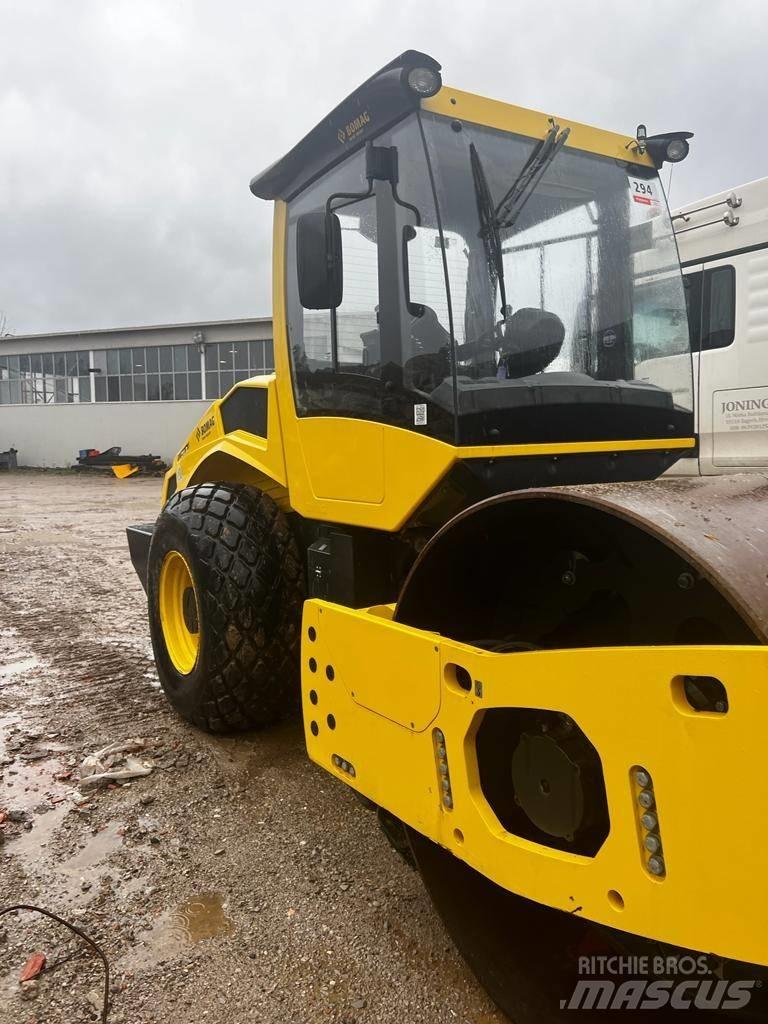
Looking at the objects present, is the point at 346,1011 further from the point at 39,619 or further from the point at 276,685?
the point at 39,619

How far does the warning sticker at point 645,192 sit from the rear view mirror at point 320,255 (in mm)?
1147

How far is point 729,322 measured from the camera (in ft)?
21.4

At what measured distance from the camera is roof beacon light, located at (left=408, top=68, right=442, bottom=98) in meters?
2.29

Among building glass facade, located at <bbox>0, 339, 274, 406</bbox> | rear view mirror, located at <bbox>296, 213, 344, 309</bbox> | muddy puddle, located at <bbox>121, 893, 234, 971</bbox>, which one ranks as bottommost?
muddy puddle, located at <bbox>121, 893, 234, 971</bbox>

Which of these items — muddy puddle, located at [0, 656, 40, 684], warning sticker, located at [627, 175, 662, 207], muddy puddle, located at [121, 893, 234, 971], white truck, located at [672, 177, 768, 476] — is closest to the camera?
muddy puddle, located at [121, 893, 234, 971]

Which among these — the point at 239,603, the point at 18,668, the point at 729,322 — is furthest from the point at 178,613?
the point at 729,322

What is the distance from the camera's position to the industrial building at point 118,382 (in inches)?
1179

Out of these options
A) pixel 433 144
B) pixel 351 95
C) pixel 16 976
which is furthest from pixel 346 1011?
pixel 351 95

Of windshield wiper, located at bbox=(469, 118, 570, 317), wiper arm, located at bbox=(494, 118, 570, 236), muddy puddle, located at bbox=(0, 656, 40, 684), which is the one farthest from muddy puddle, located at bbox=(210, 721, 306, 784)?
wiper arm, located at bbox=(494, 118, 570, 236)

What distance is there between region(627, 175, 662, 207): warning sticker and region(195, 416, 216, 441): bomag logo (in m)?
2.27

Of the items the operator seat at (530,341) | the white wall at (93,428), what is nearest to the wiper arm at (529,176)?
the operator seat at (530,341)

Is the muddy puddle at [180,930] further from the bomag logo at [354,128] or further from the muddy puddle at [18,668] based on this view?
the muddy puddle at [18,668]

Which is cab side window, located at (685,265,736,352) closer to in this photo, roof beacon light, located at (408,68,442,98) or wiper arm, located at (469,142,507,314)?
wiper arm, located at (469,142,507,314)

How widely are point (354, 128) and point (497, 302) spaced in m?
0.79
